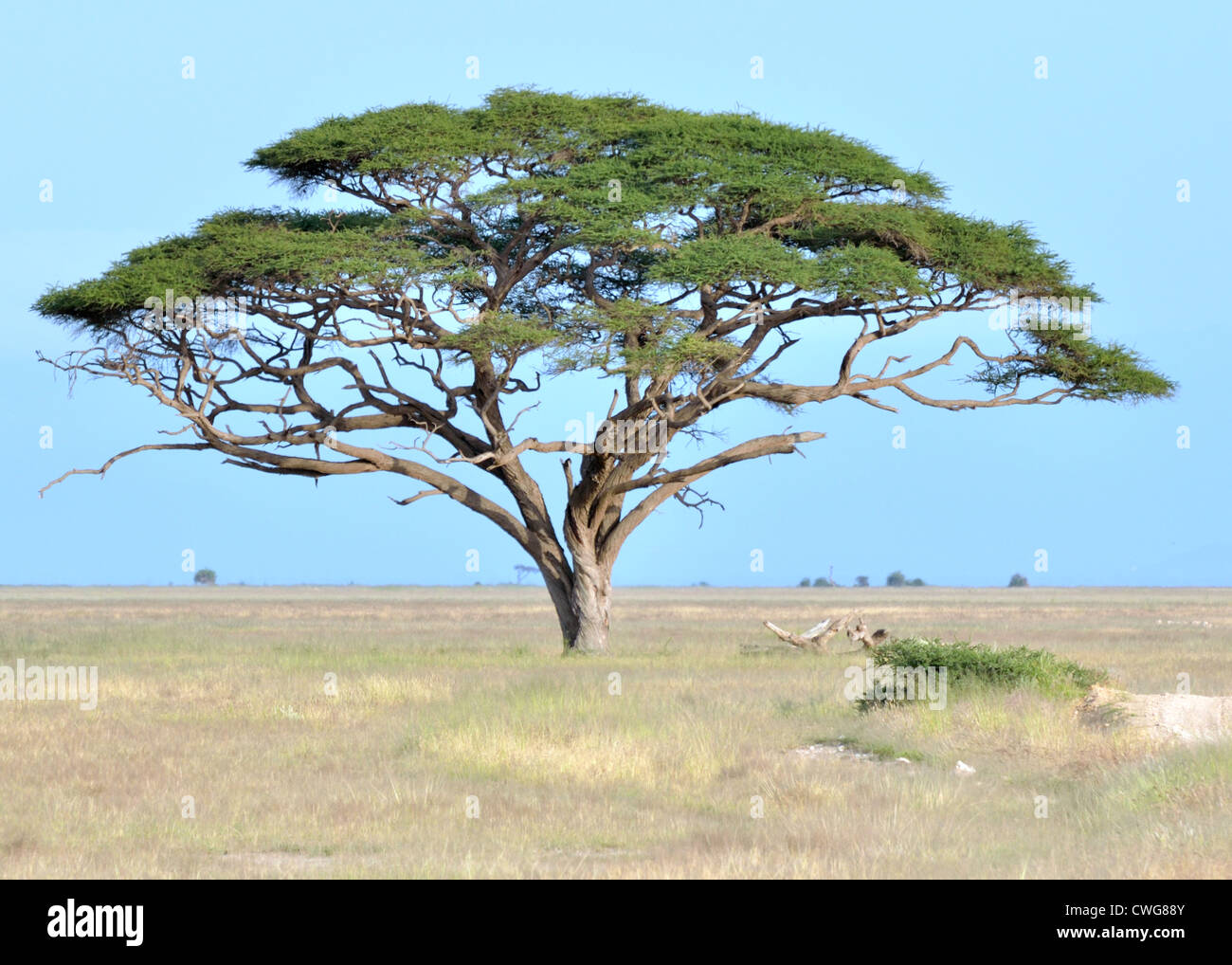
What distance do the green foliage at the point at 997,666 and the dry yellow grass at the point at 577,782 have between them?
85cm

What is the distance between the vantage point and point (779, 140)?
2511 centimetres

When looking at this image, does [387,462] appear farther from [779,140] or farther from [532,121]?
[779,140]

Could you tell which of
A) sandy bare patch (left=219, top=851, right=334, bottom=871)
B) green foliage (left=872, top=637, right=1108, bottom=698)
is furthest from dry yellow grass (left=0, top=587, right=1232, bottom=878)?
green foliage (left=872, top=637, right=1108, bottom=698)

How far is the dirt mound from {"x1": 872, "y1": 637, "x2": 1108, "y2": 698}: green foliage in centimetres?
146

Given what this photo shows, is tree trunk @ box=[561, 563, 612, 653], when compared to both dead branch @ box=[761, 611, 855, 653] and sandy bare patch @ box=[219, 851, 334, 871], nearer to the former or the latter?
dead branch @ box=[761, 611, 855, 653]

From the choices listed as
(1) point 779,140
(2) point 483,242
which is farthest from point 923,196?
(2) point 483,242

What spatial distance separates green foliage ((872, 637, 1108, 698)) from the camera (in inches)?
671

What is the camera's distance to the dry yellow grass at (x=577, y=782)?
8.88 metres
